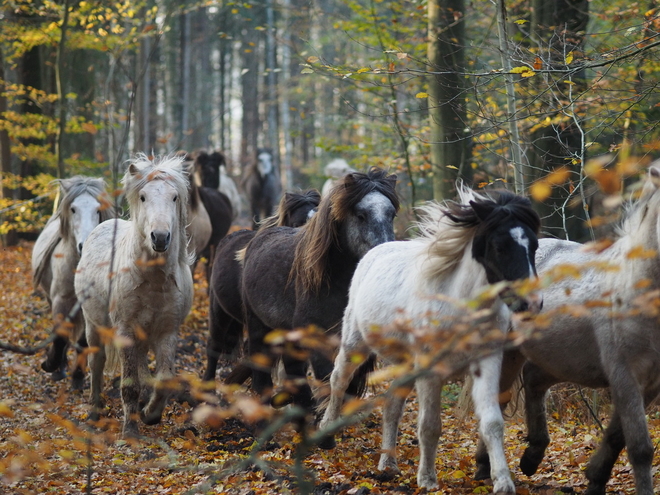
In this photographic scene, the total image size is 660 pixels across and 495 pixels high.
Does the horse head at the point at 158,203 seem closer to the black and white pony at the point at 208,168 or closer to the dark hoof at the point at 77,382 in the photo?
the dark hoof at the point at 77,382

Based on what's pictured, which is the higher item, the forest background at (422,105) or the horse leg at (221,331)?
the forest background at (422,105)

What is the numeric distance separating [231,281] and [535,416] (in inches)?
155

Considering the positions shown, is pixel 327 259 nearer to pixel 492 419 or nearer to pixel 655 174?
pixel 492 419

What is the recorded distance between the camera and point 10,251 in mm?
16359

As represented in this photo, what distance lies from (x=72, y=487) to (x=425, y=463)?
8.78ft

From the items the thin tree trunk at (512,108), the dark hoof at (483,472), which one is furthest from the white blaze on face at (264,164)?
the dark hoof at (483,472)

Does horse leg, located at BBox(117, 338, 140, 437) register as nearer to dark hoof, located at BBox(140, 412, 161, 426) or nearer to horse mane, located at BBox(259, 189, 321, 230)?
dark hoof, located at BBox(140, 412, 161, 426)

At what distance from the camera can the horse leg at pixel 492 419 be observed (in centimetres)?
417

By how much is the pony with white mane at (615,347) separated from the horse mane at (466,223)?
0.51m

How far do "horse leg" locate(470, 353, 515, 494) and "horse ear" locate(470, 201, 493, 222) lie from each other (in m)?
0.90

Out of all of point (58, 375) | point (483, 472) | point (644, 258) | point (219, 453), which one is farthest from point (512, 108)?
point (58, 375)

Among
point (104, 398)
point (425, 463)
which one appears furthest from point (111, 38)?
point (425, 463)

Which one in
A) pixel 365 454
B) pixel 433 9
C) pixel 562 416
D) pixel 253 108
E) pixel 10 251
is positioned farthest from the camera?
pixel 253 108

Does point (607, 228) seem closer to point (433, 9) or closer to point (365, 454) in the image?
point (365, 454)
